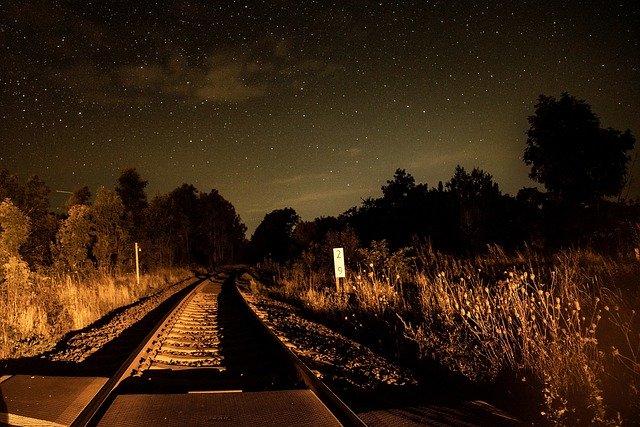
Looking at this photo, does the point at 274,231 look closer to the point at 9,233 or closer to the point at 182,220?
the point at 182,220

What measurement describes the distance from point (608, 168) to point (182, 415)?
2626 cm

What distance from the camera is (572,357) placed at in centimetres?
467

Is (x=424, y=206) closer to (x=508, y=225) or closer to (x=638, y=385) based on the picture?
(x=508, y=225)

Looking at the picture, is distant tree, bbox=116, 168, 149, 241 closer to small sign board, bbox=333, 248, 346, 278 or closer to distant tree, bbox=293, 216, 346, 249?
distant tree, bbox=293, 216, 346, 249

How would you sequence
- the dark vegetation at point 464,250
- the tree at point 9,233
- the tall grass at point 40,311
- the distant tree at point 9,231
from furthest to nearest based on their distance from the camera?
the distant tree at point 9,231, the tree at point 9,233, the tall grass at point 40,311, the dark vegetation at point 464,250

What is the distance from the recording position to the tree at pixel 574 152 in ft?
80.5

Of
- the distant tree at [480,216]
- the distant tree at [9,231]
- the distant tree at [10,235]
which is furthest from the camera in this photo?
the distant tree at [480,216]

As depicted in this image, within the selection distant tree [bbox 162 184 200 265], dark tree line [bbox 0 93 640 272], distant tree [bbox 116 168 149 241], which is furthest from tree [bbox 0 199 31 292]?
distant tree [bbox 162 184 200 265]

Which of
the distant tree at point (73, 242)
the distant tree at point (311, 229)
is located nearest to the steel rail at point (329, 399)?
the distant tree at point (73, 242)

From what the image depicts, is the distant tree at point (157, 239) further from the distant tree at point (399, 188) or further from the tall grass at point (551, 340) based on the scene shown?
the tall grass at point (551, 340)

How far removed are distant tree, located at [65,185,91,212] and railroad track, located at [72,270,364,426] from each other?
99.1ft

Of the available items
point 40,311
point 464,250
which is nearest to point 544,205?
point 464,250

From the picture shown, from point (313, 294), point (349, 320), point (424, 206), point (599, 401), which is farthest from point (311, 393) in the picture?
point (424, 206)

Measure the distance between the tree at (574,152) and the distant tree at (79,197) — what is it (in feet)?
101
